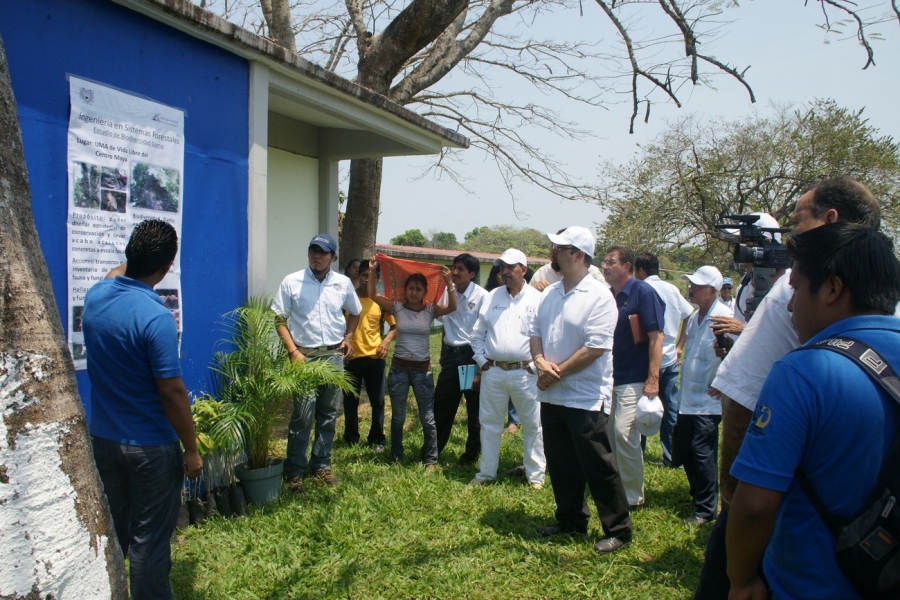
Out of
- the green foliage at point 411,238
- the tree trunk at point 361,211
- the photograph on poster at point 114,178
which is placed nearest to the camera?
the photograph on poster at point 114,178

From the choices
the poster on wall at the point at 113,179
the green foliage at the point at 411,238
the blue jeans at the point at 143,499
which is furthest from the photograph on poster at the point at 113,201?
the green foliage at the point at 411,238

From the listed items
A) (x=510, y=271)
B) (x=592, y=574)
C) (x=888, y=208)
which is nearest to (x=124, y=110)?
(x=510, y=271)

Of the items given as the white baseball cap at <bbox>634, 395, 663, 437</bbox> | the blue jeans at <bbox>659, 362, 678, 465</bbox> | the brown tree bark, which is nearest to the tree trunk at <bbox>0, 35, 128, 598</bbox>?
the white baseball cap at <bbox>634, 395, 663, 437</bbox>

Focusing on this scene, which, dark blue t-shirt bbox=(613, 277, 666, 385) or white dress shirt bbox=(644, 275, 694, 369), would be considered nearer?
dark blue t-shirt bbox=(613, 277, 666, 385)

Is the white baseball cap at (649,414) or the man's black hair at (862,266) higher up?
the man's black hair at (862,266)

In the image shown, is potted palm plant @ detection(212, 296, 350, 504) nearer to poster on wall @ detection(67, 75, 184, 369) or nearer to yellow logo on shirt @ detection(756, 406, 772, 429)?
poster on wall @ detection(67, 75, 184, 369)

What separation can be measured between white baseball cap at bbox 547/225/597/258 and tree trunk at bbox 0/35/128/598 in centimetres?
306

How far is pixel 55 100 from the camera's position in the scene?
12.1 ft

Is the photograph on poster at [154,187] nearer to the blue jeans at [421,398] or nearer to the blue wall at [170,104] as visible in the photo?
the blue wall at [170,104]

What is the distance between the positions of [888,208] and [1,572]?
2129 centimetres

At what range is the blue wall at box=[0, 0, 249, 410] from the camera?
359 centimetres

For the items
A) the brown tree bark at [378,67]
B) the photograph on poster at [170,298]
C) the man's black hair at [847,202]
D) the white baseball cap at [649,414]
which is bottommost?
the white baseball cap at [649,414]

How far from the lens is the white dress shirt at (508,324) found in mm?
5412

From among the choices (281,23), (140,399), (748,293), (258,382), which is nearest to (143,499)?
(140,399)
